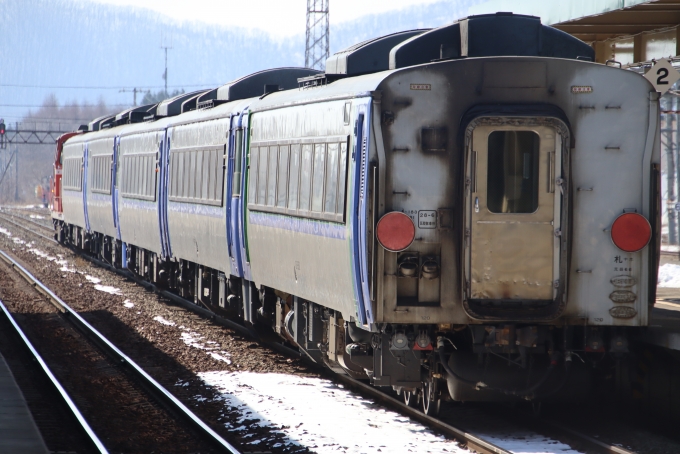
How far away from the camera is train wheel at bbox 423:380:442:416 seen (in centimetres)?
914

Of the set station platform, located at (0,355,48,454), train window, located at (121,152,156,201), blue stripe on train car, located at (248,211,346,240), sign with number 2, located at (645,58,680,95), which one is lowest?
station platform, located at (0,355,48,454)

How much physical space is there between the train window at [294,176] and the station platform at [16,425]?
10.8 feet

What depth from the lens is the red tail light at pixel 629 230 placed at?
8625 millimetres

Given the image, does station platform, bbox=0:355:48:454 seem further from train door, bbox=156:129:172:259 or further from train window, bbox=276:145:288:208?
train door, bbox=156:129:172:259

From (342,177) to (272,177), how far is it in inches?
103

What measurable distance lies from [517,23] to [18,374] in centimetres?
710

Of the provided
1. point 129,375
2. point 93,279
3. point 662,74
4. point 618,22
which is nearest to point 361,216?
point 129,375

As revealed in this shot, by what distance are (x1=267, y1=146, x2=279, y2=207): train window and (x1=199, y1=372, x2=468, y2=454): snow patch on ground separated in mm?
2001

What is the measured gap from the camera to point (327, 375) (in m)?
12.0

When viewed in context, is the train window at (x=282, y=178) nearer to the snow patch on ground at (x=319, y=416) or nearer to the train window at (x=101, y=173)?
the snow patch on ground at (x=319, y=416)

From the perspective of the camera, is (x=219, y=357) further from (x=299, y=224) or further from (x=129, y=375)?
(x=299, y=224)

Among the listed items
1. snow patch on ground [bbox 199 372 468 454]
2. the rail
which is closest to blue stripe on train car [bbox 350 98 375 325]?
snow patch on ground [bbox 199 372 468 454]

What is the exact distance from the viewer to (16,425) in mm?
9594

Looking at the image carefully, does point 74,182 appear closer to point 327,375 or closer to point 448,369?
point 327,375
